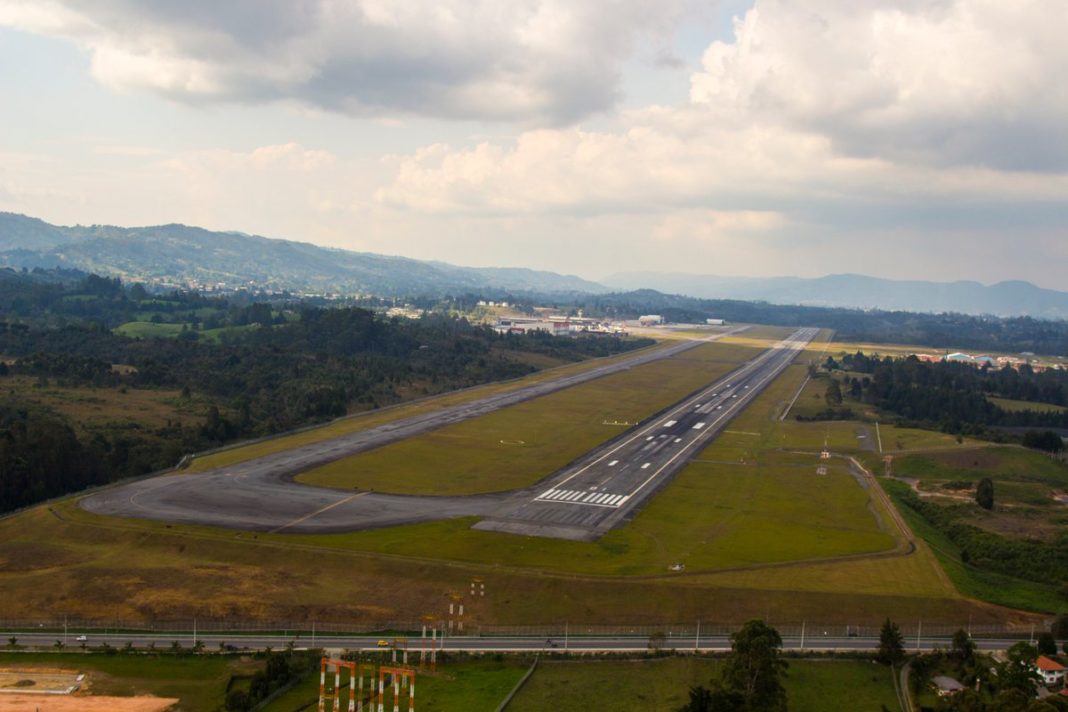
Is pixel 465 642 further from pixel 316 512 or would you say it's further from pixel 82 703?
pixel 316 512

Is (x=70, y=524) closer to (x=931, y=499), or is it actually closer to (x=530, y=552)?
(x=530, y=552)

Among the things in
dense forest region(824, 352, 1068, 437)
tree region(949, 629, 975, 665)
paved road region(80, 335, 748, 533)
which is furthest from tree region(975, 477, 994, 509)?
paved road region(80, 335, 748, 533)

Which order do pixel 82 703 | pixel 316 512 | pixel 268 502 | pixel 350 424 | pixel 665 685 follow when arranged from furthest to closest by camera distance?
pixel 350 424 < pixel 268 502 < pixel 316 512 < pixel 665 685 < pixel 82 703

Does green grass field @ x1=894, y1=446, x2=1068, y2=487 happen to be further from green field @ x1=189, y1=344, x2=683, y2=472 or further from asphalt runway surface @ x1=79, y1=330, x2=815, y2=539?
green field @ x1=189, y1=344, x2=683, y2=472

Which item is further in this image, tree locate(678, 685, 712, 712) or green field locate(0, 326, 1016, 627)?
green field locate(0, 326, 1016, 627)

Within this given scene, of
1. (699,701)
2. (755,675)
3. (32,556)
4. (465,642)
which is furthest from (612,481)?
(32,556)

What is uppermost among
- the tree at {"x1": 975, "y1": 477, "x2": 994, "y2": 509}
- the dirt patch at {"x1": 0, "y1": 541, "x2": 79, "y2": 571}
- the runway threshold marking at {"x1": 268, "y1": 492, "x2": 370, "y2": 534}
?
the tree at {"x1": 975, "y1": 477, "x2": 994, "y2": 509}
